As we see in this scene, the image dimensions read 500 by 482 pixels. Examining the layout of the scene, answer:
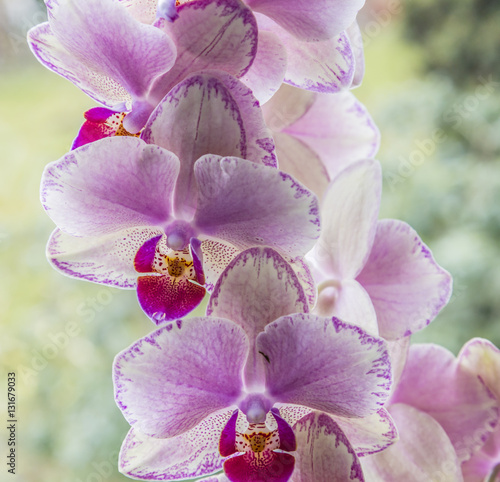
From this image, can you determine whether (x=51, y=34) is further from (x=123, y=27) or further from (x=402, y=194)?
(x=402, y=194)

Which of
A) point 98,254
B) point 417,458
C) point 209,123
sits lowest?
point 417,458

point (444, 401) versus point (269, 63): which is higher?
point (269, 63)

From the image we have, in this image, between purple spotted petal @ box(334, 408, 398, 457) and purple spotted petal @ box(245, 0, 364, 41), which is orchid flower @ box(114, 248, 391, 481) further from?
purple spotted petal @ box(245, 0, 364, 41)

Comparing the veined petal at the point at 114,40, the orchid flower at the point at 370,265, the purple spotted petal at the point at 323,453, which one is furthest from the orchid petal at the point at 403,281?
the veined petal at the point at 114,40

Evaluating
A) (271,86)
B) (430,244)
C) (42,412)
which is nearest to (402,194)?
(430,244)

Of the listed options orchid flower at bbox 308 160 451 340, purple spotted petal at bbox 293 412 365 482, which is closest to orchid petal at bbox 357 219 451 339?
orchid flower at bbox 308 160 451 340

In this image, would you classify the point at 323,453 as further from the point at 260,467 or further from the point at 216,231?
the point at 216,231

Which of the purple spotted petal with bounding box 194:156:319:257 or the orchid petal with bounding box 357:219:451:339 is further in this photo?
the orchid petal with bounding box 357:219:451:339

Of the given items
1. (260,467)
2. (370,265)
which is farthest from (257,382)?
(370,265)
